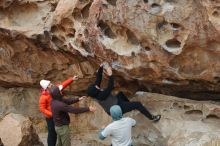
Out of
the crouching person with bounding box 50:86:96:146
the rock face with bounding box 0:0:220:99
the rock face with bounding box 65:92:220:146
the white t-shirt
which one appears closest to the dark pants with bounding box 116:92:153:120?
the rock face with bounding box 65:92:220:146

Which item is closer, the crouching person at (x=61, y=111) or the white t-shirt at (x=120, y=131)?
the white t-shirt at (x=120, y=131)

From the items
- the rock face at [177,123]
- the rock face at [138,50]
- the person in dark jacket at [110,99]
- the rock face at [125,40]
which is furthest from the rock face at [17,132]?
Result: the rock face at [177,123]

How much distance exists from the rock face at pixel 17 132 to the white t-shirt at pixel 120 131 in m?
2.75

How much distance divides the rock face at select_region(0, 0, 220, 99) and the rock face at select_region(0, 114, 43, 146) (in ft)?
4.80

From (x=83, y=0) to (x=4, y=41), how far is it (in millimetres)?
2502

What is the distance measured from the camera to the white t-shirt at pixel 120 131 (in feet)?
25.3

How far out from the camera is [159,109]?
9164mm

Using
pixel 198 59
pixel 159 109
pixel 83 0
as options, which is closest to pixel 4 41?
pixel 83 0

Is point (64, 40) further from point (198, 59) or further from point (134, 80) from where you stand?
point (198, 59)

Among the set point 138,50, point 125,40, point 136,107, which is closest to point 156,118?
point 136,107

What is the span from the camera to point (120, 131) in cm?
777

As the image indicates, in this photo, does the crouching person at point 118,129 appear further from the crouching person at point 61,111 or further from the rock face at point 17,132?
the rock face at point 17,132

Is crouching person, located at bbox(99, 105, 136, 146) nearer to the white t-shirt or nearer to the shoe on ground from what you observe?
the white t-shirt

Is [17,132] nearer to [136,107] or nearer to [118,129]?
[136,107]
